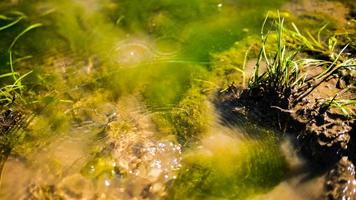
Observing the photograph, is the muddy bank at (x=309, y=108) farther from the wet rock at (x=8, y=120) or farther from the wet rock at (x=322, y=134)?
the wet rock at (x=8, y=120)

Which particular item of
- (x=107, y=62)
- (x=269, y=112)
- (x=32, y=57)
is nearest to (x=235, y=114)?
(x=269, y=112)

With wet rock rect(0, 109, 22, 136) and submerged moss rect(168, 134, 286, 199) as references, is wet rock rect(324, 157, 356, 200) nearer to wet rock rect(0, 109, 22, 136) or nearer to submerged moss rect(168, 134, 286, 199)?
submerged moss rect(168, 134, 286, 199)

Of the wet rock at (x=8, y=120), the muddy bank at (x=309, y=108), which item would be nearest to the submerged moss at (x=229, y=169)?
the muddy bank at (x=309, y=108)

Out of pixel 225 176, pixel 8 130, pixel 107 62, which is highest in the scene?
pixel 107 62

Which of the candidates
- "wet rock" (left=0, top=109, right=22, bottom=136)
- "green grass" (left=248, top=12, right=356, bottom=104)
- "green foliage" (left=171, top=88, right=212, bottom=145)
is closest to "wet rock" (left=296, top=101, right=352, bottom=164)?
"green grass" (left=248, top=12, right=356, bottom=104)

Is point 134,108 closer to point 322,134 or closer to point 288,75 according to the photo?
point 288,75

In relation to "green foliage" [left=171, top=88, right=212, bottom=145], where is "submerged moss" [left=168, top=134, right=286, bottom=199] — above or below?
below

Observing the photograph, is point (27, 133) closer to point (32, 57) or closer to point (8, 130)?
point (8, 130)
